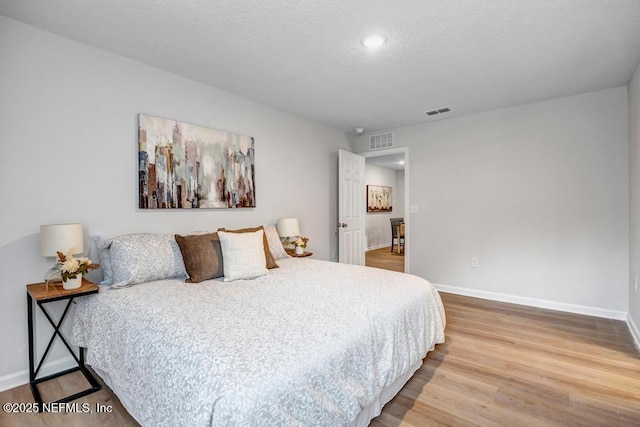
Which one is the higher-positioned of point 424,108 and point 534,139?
point 424,108

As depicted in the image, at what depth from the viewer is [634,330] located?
9.04 ft

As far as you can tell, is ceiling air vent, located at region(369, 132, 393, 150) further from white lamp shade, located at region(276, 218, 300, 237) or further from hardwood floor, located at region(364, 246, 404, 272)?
hardwood floor, located at region(364, 246, 404, 272)

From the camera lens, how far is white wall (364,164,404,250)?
848 cm

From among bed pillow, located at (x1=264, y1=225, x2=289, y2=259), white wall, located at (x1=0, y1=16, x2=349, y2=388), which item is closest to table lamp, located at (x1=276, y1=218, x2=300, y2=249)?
bed pillow, located at (x1=264, y1=225, x2=289, y2=259)

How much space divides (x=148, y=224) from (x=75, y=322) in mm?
863

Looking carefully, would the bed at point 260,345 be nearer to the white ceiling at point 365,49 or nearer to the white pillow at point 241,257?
the white pillow at point 241,257

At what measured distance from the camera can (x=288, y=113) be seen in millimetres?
3963

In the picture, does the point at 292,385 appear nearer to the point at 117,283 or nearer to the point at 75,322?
the point at 117,283

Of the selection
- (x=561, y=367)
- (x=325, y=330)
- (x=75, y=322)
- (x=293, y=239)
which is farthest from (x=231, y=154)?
(x=561, y=367)

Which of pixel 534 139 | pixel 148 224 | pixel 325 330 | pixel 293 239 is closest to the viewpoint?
pixel 325 330

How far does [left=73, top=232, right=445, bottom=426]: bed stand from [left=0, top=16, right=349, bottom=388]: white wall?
1.60ft

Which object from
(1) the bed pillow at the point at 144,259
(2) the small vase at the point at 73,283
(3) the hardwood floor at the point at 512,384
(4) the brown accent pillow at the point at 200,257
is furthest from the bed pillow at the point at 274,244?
(3) the hardwood floor at the point at 512,384

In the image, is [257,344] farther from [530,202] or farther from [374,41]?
[530,202]

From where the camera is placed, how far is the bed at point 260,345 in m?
1.12
